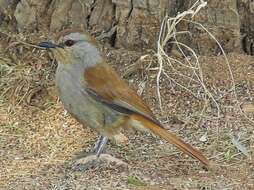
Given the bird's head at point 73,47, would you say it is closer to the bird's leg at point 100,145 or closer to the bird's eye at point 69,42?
the bird's eye at point 69,42

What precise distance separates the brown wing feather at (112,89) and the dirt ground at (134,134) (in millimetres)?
397

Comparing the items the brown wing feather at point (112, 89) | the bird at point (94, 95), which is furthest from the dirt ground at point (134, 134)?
the brown wing feather at point (112, 89)

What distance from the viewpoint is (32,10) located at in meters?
6.70

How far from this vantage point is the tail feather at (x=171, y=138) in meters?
5.41

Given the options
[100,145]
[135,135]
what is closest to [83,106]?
[100,145]

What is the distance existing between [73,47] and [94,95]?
364 millimetres

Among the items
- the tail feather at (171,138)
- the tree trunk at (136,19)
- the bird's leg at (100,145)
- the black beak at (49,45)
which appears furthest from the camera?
the tree trunk at (136,19)

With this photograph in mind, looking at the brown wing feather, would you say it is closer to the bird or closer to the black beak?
the bird

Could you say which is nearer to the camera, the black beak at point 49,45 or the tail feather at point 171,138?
the tail feather at point 171,138

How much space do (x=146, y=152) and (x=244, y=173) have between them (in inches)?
28.3

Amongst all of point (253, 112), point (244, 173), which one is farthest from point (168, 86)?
point (244, 173)

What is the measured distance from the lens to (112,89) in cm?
562

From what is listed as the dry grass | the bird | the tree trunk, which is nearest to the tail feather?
the bird

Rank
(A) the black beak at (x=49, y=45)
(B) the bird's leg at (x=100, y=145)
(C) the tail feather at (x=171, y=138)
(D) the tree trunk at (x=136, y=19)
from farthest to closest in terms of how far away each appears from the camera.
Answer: (D) the tree trunk at (x=136, y=19), (B) the bird's leg at (x=100, y=145), (A) the black beak at (x=49, y=45), (C) the tail feather at (x=171, y=138)
